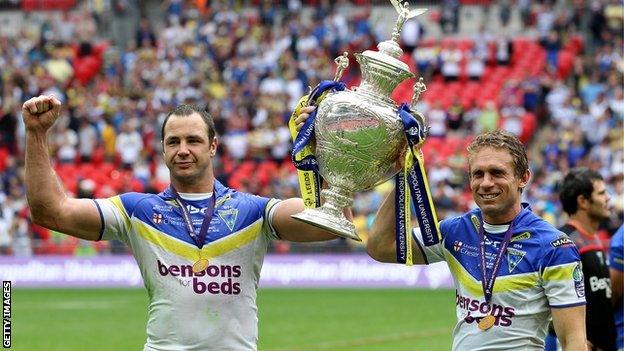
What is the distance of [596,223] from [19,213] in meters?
17.8

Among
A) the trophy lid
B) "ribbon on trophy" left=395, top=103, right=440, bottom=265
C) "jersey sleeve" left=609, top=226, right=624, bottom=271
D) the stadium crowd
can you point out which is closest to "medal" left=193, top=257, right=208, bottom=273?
"ribbon on trophy" left=395, top=103, right=440, bottom=265

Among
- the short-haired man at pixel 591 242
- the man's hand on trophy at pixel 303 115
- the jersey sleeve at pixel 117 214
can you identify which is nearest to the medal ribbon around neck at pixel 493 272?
the man's hand on trophy at pixel 303 115

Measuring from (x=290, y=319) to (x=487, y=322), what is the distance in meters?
12.1

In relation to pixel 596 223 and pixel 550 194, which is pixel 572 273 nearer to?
pixel 596 223

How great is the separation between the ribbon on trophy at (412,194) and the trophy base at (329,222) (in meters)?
0.23

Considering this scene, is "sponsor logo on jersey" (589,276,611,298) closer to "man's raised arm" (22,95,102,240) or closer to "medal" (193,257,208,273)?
"medal" (193,257,208,273)

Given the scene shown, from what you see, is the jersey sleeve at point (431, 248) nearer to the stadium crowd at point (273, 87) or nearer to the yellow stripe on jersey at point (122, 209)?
the yellow stripe on jersey at point (122, 209)

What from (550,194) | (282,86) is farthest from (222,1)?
(550,194)

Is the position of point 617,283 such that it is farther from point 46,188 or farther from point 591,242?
point 46,188

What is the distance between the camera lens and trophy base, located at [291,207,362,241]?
574 cm

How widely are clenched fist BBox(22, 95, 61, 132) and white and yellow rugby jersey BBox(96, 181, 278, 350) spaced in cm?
59

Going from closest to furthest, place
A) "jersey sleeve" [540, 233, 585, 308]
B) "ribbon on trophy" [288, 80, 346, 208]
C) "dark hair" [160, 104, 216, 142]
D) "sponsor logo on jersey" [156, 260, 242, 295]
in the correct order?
"jersey sleeve" [540, 233, 585, 308]
"ribbon on trophy" [288, 80, 346, 208]
"sponsor logo on jersey" [156, 260, 242, 295]
"dark hair" [160, 104, 216, 142]

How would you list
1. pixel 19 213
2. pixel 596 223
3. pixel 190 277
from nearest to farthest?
pixel 190 277 → pixel 596 223 → pixel 19 213

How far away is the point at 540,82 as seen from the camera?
89.6ft
